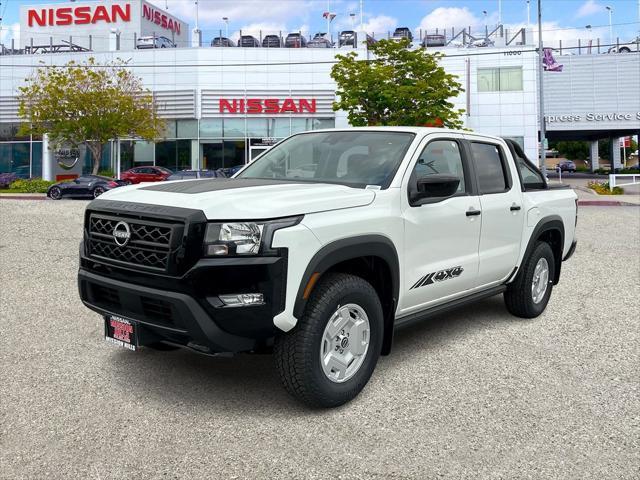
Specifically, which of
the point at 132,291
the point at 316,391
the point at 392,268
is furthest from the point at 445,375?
the point at 132,291

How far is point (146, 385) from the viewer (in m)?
4.24

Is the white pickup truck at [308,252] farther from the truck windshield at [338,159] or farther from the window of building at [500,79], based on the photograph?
the window of building at [500,79]

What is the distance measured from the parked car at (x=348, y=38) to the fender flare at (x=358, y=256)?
41.5m

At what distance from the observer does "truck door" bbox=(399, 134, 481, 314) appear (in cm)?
430

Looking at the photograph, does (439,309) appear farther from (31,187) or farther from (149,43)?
(149,43)

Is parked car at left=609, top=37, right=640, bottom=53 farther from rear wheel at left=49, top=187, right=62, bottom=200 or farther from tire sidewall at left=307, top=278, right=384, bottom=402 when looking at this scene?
tire sidewall at left=307, top=278, right=384, bottom=402

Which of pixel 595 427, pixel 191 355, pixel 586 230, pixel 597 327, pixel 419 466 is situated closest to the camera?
pixel 419 466

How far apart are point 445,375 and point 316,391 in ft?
4.25

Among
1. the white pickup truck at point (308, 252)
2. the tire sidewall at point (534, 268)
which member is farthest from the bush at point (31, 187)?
the tire sidewall at point (534, 268)

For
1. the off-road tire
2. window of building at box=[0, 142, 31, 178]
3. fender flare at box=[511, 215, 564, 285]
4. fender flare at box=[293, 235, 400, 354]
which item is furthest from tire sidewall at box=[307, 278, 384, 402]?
window of building at box=[0, 142, 31, 178]

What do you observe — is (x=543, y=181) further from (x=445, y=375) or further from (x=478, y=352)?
(x=445, y=375)

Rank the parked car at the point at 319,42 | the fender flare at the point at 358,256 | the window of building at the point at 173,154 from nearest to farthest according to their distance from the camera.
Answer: the fender flare at the point at 358,256
the window of building at the point at 173,154
the parked car at the point at 319,42

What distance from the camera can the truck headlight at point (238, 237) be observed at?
3.37 meters

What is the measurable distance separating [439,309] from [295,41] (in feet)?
135
